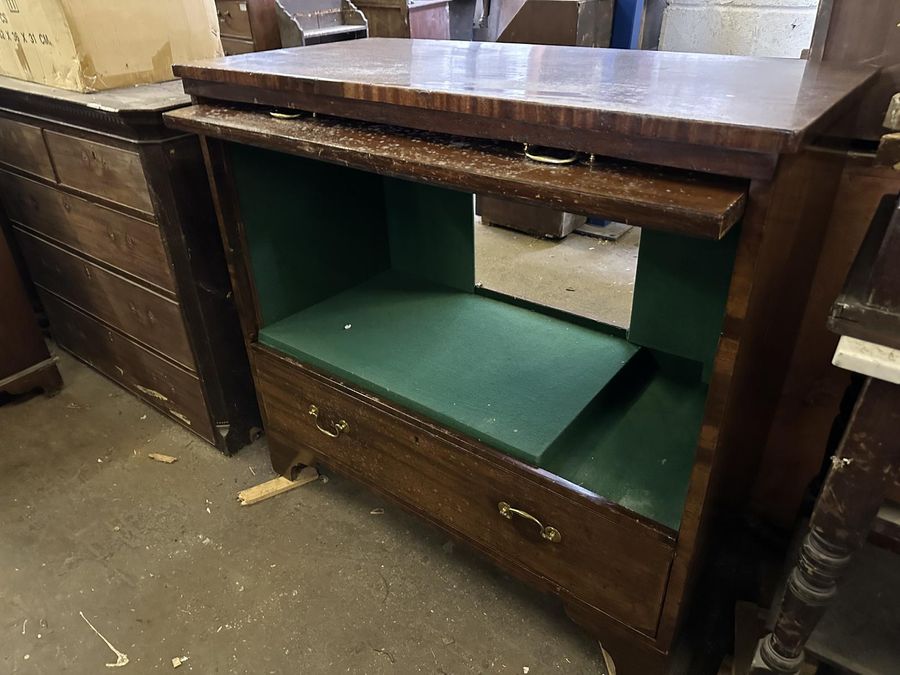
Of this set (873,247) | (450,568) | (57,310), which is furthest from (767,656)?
(57,310)

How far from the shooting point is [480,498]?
45.0 inches

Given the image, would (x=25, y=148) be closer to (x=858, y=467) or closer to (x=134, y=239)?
(x=134, y=239)

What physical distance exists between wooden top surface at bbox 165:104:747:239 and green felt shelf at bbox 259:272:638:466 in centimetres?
46

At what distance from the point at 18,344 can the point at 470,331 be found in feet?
4.63

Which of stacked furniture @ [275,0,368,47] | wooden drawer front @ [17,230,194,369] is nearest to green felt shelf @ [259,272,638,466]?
wooden drawer front @ [17,230,194,369]

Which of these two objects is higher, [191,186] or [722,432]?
[191,186]

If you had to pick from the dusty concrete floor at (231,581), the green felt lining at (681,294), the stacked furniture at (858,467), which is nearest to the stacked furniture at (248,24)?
the dusty concrete floor at (231,581)

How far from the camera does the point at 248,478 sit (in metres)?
1.64

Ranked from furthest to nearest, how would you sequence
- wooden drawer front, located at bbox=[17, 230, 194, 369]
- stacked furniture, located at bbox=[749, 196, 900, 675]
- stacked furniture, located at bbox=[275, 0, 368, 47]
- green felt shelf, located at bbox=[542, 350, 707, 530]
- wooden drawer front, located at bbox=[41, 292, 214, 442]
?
stacked furniture, located at bbox=[275, 0, 368, 47] < wooden drawer front, located at bbox=[41, 292, 214, 442] < wooden drawer front, located at bbox=[17, 230, 194, 369] < green felt shelf, located at bbox=[542, 350, 707, 530] < stacked furniture, located at bbox=[749, 196, 900, 675]

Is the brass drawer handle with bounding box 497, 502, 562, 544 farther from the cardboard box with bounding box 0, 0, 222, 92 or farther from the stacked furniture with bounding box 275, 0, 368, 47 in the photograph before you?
the stacked furniture with bounding box 275, 0, 368, 47

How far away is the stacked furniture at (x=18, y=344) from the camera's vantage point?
1.79m

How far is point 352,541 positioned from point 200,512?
0.40 metres

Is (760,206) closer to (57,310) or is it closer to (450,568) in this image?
(450,568)

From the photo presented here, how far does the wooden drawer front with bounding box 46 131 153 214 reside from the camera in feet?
4.61
